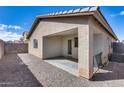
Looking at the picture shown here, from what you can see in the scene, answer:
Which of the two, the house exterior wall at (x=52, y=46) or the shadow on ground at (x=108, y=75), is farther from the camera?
the house exterior wall at (x=52, y=46)

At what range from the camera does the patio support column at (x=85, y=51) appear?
17.8ft

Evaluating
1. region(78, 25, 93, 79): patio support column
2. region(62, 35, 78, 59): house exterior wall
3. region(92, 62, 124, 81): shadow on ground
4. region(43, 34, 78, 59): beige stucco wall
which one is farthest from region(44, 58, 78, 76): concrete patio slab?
region(43, 34, 78, 59): beige stucco wall

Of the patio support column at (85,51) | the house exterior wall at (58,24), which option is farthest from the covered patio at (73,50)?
the house exterior wall at (58,24)

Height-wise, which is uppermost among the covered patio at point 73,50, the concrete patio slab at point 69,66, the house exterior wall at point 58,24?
the house exterior wall at point 58,24

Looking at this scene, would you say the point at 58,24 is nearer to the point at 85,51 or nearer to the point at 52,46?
the point at 85,51

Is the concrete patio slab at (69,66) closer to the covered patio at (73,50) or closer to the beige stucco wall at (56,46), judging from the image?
the covered patio at (73,50)

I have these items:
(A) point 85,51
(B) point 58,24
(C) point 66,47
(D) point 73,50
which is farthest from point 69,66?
(C) point 66,47

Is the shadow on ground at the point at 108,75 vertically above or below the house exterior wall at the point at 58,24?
below

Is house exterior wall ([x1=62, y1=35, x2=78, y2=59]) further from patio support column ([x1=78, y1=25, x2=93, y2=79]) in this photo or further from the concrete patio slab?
patio support column ([x1=78, y1=25, x2=93, y2=79])

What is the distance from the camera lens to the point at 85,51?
553 centimetres

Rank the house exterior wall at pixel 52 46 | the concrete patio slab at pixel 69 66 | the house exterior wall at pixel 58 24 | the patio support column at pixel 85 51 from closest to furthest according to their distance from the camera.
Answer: the patio support column at pixel 85 51 < the house exterior wall at pixel 58 24 < the concrete patio slab at pixel 69 66 < the house exterior wall at pixel 52 46

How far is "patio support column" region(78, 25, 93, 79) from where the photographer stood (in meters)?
5.42
